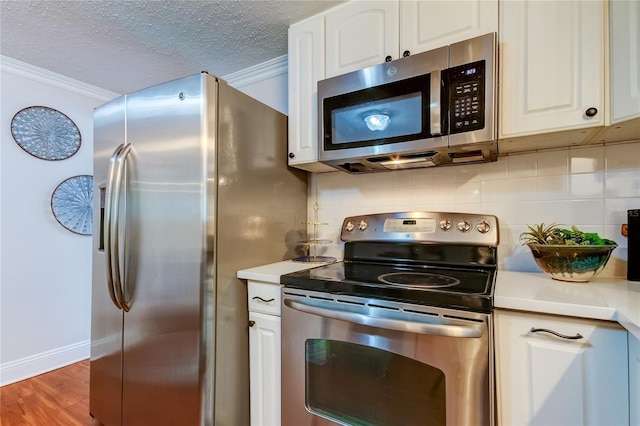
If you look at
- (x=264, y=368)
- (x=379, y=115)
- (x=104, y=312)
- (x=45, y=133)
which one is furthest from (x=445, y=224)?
(x=45, y=133)

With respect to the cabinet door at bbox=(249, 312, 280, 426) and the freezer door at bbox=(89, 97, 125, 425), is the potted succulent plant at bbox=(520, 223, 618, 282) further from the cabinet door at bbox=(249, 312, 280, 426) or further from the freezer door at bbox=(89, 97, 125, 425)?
the freezer door at bbox=(89, 97, 125, 425)

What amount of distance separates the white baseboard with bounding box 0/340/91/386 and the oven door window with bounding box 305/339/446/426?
2338mm

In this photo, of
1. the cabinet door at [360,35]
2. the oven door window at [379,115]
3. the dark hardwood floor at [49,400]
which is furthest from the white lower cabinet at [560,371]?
the dark hardwood floor at [49,400]

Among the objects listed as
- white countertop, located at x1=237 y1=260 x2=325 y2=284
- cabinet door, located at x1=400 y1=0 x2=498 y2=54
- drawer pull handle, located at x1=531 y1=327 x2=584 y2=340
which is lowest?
drawer pull handle, located at x1=531 y1=327 x2=584 y2=340

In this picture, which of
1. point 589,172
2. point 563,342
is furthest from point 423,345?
point 589,172

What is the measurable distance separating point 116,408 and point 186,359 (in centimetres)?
64

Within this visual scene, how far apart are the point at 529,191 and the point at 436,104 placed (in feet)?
2.11

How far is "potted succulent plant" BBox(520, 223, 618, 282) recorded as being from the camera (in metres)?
1.12

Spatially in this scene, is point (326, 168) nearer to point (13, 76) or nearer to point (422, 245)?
point (422, 245)

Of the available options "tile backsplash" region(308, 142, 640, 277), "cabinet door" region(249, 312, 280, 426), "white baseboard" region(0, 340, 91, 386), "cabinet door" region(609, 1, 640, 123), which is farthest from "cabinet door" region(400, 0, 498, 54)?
"white baseboard" region(0, 340, 91, 386)

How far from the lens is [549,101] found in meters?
1.15

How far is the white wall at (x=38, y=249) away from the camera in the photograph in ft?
7.17

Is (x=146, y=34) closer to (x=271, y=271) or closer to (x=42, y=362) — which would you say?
(x=271, y=271)

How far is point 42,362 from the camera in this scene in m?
2.33
